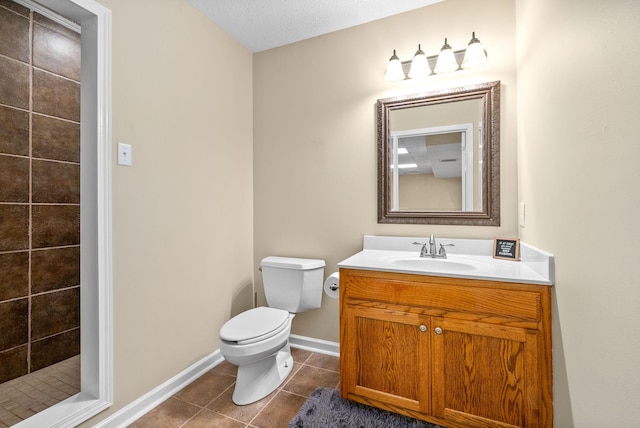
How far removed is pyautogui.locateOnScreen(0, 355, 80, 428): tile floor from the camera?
1.47 metres

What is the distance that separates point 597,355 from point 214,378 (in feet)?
6.31

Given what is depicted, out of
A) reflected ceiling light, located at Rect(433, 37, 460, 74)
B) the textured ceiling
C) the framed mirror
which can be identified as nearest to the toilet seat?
the framed mirror

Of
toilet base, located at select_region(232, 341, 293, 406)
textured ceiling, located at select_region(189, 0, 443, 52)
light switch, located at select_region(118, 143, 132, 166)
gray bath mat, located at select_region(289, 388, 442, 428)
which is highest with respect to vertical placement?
textured ceiling, located at select_region(189, 0, 443, 52)

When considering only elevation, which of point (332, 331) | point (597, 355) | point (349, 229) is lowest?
point (332, 331)

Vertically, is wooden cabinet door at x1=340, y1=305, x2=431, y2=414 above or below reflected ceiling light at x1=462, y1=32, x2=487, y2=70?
below

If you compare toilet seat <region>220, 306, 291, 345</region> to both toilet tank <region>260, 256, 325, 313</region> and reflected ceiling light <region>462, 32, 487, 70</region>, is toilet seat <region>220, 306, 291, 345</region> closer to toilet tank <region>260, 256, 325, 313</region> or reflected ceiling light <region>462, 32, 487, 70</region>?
toilet tank <region>260, 256, 325, 313</region>

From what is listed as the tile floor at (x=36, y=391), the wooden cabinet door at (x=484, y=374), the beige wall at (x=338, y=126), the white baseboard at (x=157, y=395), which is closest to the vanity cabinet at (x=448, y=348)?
the wooden cabinet door at (x=484, y=374)

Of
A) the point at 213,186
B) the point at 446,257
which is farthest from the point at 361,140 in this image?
the point at 213,186

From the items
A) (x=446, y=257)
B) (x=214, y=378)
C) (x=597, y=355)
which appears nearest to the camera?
(x=597, y=355)

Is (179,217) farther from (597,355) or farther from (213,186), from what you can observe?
(597,355)

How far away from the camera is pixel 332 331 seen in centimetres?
214

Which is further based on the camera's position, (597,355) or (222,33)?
(222,33)

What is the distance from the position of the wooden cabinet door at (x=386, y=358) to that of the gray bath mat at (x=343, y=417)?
0.08 metres

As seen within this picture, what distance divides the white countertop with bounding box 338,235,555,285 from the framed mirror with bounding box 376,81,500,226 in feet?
0.47
